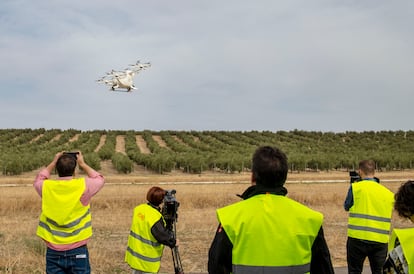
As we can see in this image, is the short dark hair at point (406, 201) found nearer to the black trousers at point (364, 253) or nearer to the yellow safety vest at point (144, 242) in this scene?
the yellow safety vest at point (144, 242)

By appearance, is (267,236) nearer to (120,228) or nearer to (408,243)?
(408,243)

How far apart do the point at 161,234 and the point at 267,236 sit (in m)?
3.00

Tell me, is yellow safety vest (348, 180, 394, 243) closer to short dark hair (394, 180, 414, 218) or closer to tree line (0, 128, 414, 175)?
short dark hair (394, 180, 414, 218)

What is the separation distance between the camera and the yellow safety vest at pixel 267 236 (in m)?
3.31

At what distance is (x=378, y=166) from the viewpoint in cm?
5050

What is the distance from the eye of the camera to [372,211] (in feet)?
22.4

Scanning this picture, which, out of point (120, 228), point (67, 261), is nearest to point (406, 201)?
point (67, 261)

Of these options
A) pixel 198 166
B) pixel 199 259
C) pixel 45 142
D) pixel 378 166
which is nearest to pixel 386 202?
pixel 199 259

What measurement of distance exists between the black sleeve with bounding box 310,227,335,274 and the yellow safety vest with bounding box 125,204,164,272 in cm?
299

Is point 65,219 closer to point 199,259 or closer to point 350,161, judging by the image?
point 199,259

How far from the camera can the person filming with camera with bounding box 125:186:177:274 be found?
6.17 metres

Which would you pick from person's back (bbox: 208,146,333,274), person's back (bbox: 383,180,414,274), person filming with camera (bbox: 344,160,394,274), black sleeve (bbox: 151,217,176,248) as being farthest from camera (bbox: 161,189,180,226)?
person's back (bbox: 383,180,414,274)

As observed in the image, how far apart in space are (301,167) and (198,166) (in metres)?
10.2

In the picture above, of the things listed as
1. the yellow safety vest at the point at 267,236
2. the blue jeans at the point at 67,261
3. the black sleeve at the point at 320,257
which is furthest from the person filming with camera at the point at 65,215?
the black sleeve at the point at 320,257
